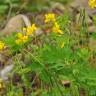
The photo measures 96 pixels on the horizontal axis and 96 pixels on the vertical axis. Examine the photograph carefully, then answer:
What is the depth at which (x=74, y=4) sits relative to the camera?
5605 mm

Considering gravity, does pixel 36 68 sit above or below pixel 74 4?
below

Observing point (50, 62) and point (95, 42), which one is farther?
point (95, 42)

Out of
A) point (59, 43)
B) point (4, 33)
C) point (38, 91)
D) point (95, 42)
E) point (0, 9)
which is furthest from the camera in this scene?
point (0, 9)

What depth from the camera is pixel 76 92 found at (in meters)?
2.81

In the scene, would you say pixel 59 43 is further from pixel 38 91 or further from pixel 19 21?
pixel 19 21

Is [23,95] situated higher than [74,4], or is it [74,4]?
[74,4]

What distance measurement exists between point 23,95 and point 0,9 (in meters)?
1.92

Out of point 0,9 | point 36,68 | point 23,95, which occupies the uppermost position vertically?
point 0,9

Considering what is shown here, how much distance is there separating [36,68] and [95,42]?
1633 mm

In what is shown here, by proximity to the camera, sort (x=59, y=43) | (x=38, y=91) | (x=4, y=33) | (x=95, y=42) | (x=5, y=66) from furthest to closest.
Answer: (x=4, y=33) < (x=5, y=66) < (x=95, y=42) < (x=38, y=91) < (x=59, y=43)

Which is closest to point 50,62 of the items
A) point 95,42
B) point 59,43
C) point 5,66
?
point 59,43

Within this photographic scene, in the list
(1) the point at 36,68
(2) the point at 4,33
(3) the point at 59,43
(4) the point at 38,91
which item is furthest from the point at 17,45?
(2) the point at 4,33

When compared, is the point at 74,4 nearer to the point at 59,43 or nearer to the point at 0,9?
the point at 0,9

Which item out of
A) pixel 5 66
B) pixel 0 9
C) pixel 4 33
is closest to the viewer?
pixel 5 66
